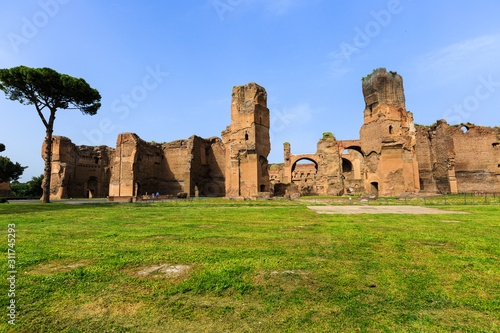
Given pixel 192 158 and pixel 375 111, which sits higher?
pixel 375 111

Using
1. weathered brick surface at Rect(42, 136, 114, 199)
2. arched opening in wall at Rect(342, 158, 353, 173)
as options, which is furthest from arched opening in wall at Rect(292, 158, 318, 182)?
weathered brick surface at Rect(42, 136, 114, 199)

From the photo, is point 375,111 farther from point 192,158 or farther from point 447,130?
point 192,158

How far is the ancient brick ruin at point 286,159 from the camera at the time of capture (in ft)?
82.1

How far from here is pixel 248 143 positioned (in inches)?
1000

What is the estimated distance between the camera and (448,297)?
2254mm

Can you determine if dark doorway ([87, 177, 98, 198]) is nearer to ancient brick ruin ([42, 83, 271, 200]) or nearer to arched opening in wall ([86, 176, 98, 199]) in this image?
arched opening in wall ([86, 176, 98, 199])

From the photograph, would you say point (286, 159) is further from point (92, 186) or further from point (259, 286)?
point (259, 286)

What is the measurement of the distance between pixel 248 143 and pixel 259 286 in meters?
23.2

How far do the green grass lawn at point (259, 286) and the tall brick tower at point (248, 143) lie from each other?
20893 mm

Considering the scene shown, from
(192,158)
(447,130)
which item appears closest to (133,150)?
(192,158)

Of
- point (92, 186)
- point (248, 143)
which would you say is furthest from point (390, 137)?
point (92, 186)

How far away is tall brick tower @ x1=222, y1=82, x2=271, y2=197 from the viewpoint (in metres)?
25.2

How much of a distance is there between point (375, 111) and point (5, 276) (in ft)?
92.9

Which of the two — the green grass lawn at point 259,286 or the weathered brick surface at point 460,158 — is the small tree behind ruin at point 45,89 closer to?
the green grass lawn at point 259,286
